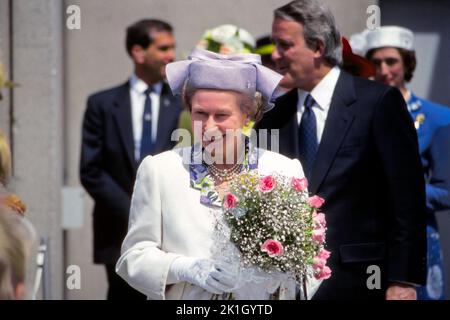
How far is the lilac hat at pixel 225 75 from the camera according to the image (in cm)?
402

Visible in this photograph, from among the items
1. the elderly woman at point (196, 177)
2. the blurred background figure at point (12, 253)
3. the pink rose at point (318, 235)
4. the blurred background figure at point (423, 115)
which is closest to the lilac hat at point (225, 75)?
the elderly woman at point (196, 177)

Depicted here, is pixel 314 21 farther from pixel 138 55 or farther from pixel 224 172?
pixel 138 55

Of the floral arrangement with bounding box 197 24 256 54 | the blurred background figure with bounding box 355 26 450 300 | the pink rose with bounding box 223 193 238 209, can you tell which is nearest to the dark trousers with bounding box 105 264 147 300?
the floral arrangement with bounding box 197 24 256 54

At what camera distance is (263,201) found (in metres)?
3.79

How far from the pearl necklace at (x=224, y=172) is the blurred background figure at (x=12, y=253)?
1.34m

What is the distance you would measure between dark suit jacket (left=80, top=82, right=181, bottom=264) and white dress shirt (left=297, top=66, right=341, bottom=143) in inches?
69.6

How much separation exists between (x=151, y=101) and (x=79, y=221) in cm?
101

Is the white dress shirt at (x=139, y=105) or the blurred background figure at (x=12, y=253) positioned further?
the white dress shirt at (x=139, y=105)

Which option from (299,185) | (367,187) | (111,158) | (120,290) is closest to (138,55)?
(111,158)

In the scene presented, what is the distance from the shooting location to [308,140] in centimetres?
478

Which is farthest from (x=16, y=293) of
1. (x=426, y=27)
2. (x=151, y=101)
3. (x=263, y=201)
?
(x=426, y=27)

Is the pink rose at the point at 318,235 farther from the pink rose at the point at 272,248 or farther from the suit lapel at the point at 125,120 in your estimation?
the suit lapel at the point at 125,120

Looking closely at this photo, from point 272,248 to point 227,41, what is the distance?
2559 mm
